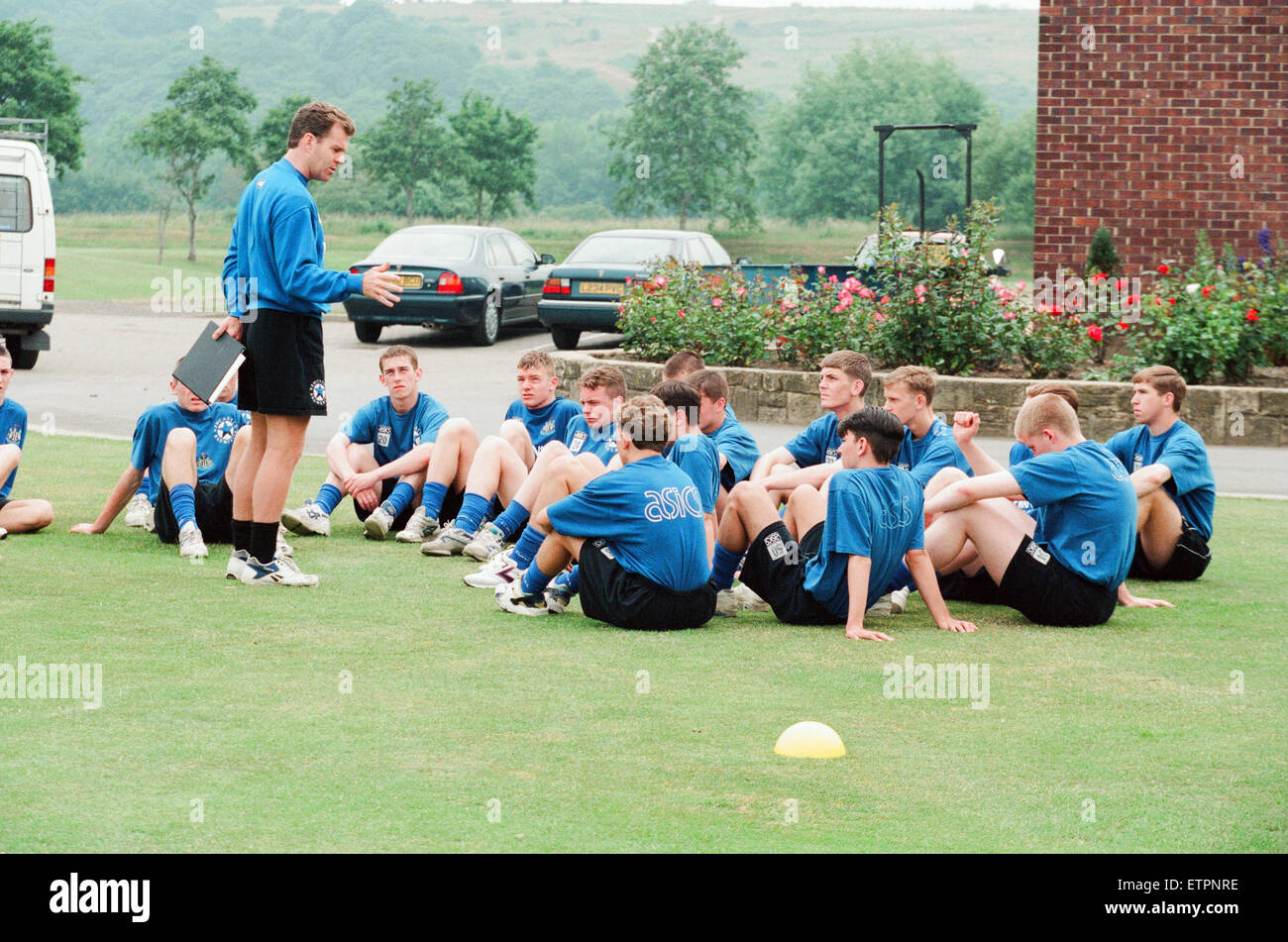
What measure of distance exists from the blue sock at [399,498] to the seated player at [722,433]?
1893 millimetres

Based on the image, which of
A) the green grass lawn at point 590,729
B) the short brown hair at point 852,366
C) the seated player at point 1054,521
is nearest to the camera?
the green grass lawn at point 590,729

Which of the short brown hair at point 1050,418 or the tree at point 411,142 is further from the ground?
the tree at point 411,142

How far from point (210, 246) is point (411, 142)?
14.7 meters

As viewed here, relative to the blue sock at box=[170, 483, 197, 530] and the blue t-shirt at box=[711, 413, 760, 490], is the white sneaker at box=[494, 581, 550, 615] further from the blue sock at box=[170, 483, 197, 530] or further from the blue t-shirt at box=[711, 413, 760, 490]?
the blue sock at box=[170, 483, 197, 530]

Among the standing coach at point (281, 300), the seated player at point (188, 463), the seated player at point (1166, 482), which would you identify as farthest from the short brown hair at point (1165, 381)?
the seated player at point (188, 463)

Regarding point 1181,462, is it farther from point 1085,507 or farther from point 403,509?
point 403,509

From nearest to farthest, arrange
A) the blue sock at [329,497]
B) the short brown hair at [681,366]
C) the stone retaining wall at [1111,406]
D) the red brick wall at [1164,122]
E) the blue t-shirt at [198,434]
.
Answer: the blue t-shirt at [198,434] → the short brown hair at [681,366] → the blue sock at [329,497] → the stone retaining wall at [1111,406] → the red brick wall at [1164,122]

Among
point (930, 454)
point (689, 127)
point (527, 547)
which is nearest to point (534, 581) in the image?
point (527, 547)

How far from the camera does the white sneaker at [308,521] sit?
29.7 ft

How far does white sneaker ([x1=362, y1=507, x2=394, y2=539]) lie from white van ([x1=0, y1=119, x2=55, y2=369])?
1153 cm

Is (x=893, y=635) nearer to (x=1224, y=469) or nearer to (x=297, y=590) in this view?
(x=297, y=590)

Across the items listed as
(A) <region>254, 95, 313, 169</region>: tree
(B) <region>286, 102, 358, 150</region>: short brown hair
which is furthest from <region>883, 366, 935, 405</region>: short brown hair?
(A) <region>254, 95, 313, 169</region>: tree

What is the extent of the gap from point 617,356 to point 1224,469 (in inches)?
247

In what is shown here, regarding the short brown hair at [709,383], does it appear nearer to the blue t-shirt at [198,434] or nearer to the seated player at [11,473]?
the blue t-shirt at [198,434]
